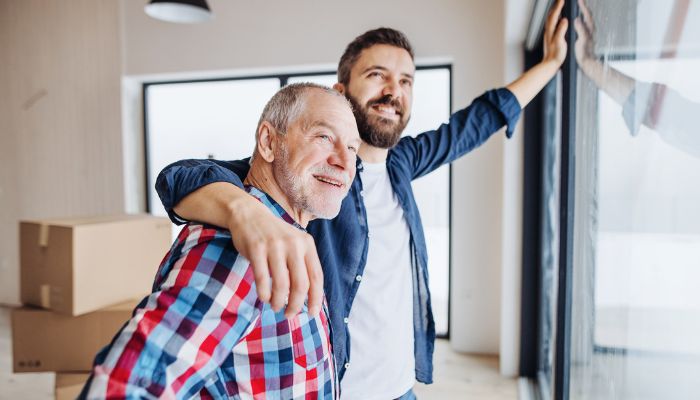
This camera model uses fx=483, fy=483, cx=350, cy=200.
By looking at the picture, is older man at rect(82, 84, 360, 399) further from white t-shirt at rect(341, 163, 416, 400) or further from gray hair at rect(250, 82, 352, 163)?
white t-shirt at rect(341, 163, 416, 400)

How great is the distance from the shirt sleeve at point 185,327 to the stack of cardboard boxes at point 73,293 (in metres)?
1.51

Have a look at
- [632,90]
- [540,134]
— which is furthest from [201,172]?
[540,134]

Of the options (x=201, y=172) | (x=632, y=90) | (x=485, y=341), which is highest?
(x=632, y=90)

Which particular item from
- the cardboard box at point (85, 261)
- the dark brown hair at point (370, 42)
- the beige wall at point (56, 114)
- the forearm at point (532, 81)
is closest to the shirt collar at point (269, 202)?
the dark brown hair at point (370, 42)

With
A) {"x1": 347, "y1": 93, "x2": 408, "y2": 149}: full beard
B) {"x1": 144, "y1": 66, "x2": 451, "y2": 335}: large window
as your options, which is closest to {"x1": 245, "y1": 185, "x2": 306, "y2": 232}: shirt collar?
{"x1": 347, "y1": 93, "x2": 408, "y2": 149}: full beard

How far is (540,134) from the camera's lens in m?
2.82

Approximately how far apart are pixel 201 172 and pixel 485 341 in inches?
117

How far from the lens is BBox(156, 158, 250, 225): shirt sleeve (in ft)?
2.47

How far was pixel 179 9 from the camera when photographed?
2.56 m

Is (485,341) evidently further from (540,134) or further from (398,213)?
(398,213)

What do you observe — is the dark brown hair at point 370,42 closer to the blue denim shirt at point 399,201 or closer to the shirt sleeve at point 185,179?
the blue denim shirt at point 399,201

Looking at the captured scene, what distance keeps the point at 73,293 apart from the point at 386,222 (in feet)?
4.34

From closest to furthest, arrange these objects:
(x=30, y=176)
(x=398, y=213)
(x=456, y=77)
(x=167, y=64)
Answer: (x=398, y=213) < (x=456, y=77) < (x=167, y=64) < (x=30, y=176)

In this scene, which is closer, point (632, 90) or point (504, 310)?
point (632, 90)
